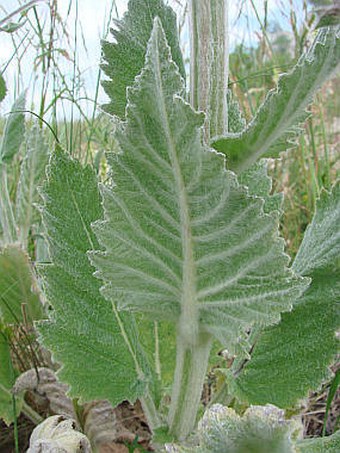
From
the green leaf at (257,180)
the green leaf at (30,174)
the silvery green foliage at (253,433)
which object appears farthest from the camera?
the green leaf at (30,174)

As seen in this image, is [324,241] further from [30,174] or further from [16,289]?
[30,174]

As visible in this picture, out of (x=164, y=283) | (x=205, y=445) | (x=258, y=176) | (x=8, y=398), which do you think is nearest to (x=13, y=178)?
(x=8, y=398)

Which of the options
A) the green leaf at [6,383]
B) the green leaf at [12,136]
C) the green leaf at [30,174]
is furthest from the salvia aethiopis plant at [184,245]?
the green leaf at [30,174]

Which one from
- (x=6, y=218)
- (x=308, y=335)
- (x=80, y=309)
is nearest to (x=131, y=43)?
(x=80, y=309)

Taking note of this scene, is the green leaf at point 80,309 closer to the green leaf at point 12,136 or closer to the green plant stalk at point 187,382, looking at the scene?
the green plant stalk at point 187,382

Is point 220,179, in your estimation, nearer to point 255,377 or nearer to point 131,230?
point 131,230

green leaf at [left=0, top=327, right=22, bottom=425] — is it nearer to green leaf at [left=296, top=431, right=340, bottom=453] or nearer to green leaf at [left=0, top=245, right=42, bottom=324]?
green leaf at [left=0, top=245, right=42, bottom=324]
